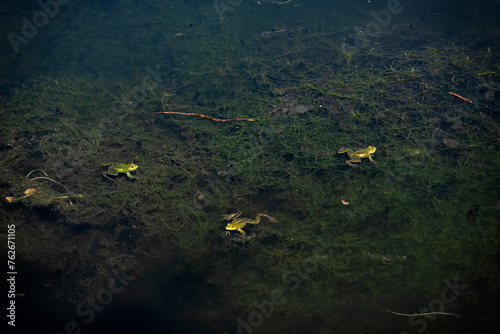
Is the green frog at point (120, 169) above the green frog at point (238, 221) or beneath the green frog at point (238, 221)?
above

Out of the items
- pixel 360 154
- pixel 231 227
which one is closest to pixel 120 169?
pixel 231 227

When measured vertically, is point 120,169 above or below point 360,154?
above

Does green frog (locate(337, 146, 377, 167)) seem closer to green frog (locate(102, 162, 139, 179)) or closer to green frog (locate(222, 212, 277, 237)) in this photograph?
green frog (locate(222, 212, 277, 237))

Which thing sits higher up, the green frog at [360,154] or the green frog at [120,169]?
the green frog at [120,169]

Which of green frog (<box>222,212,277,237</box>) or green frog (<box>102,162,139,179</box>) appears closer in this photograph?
green frog (<box>222,212,277,237</box>)

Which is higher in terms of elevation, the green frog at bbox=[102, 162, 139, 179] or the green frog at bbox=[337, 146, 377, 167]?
the green frog at bbox=[102, 162, 139, 179]

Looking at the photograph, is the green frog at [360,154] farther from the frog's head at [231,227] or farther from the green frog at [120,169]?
the green frog at [120,169]

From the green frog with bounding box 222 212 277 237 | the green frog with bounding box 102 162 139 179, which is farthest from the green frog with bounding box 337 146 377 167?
the green frog with bounding box 102 162 139 179

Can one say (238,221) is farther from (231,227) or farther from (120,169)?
(120,169)

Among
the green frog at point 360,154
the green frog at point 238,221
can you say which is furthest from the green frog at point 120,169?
the green frog at point 360,154

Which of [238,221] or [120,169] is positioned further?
[120,169]

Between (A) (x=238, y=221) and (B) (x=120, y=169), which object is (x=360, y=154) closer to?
(A) (x=238, y=221)

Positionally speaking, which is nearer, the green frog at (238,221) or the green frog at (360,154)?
the green frog at (238,221)
